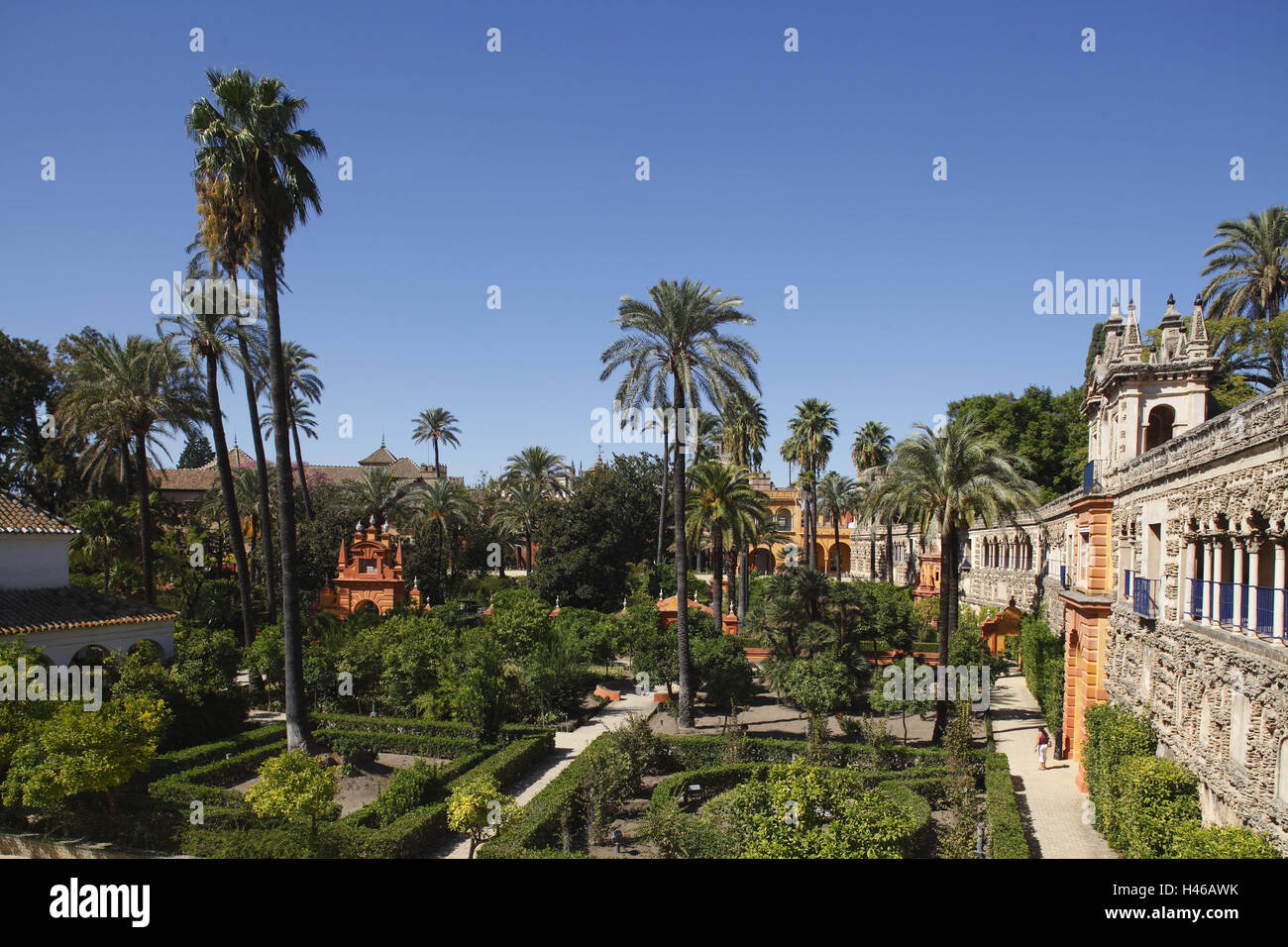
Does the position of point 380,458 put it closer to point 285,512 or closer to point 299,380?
point 299,380

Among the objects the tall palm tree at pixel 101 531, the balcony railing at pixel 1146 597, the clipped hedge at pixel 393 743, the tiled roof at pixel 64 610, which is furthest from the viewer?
the tall palm tree at pixel 101 531

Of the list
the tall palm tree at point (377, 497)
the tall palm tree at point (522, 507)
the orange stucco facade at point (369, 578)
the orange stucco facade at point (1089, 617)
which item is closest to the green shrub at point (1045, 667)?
the orange stucco facade at point (1089, 617)

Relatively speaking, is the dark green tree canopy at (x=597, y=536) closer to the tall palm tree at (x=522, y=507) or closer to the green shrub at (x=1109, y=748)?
the tall palm tree at (x=522, y=507)

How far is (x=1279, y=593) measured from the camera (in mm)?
11234

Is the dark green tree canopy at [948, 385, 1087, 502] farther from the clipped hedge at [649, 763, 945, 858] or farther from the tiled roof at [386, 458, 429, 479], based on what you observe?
the tiled roof at [386, 458, 429, 479]

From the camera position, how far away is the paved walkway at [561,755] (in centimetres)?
1703

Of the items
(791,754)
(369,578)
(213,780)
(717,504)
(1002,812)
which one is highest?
(717,504)

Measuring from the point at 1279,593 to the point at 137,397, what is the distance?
111ft

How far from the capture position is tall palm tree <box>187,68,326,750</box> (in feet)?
65.4

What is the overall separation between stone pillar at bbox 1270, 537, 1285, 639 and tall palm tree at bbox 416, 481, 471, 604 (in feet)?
146

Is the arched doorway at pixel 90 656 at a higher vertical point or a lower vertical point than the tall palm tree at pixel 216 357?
lower

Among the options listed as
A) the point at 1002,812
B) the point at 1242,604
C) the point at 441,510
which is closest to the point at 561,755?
the point at 1002,812

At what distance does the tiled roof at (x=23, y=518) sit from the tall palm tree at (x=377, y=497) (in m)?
25.6

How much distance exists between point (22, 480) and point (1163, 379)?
55.2m
